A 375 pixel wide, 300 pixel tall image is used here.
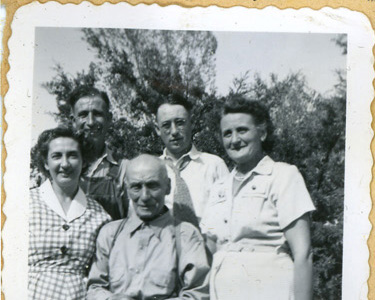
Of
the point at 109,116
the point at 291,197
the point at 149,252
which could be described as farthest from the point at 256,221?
the point at 109,116

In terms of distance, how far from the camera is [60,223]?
81 cm

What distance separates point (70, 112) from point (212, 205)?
0.28 m

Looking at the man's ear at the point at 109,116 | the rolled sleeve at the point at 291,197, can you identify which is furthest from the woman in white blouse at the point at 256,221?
the man's ear at the point at 109,116

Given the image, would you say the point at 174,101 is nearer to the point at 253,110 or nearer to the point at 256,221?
the point at 253,110

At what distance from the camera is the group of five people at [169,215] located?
79 cm

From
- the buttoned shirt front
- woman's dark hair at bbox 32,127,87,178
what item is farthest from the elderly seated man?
woman's dark hair at bbox 32,127,87,178

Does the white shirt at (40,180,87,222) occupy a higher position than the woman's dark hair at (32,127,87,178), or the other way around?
the woman's dark hair at (32,127,87,178)

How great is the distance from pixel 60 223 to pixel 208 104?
1.03 feet

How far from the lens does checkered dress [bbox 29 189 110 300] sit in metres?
0.80

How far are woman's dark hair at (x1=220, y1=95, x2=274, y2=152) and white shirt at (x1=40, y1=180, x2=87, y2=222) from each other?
272mm

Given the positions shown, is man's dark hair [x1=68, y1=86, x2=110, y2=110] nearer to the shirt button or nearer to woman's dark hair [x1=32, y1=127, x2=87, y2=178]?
woman's dark hair [x1=32, y1=127, x2=87, y2=178]

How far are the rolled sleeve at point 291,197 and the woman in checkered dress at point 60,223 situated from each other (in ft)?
0.94

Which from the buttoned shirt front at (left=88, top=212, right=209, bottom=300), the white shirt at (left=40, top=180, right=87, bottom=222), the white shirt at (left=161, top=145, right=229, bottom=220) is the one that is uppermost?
the white shirt at (left=161, top=145, right=229, bottom=220)

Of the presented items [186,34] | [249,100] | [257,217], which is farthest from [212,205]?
[186,34]
